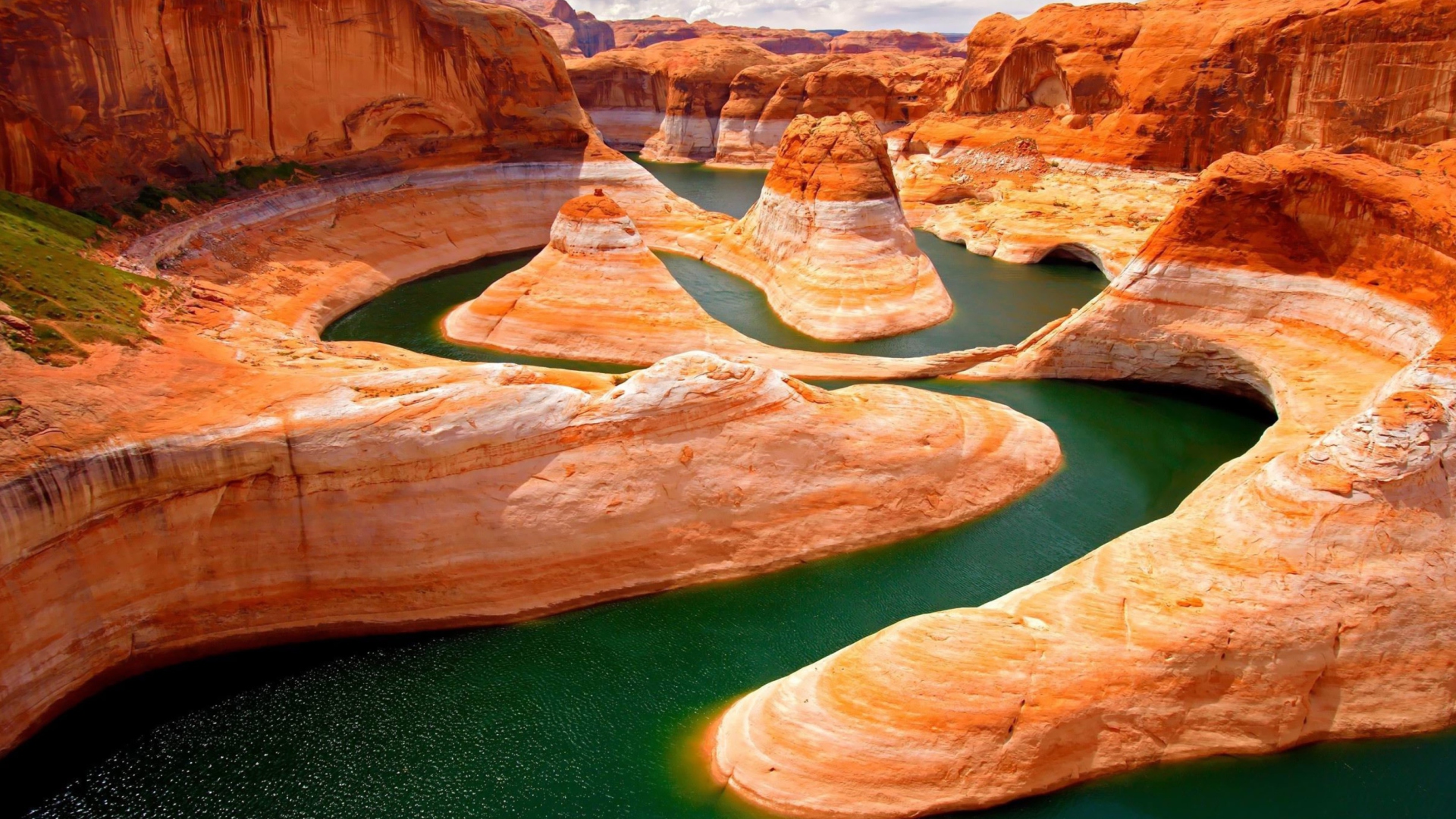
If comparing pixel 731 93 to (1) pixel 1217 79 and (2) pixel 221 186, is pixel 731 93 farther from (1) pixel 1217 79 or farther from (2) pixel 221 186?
(2) pixel 221 186

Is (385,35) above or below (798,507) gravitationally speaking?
above

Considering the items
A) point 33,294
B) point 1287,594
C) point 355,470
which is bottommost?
point 1287,594

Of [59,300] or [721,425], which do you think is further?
[721,425]

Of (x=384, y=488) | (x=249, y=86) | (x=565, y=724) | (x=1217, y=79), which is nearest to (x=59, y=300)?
(x=384, y=488)

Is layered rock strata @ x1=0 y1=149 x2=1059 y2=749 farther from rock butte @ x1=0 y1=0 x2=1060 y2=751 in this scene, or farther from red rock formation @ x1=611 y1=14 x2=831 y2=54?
red rock formation @ x1=611 y1=14 x2=831 y2=54

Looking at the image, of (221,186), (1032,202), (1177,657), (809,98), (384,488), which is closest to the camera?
(1177,657)

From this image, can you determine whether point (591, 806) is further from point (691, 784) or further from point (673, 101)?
point (673, 101)

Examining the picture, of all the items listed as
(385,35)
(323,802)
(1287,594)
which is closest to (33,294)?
(323,802)
